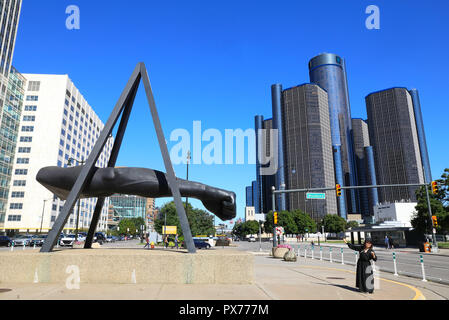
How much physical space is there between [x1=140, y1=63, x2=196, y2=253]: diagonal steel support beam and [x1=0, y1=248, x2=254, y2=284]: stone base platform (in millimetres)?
756

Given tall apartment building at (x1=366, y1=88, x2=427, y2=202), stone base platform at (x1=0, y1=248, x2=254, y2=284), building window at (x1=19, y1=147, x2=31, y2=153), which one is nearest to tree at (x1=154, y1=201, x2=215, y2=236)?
building window at (x1=19, y1=147, x2=31, y2=153)

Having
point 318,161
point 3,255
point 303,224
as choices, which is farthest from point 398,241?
point 318,161

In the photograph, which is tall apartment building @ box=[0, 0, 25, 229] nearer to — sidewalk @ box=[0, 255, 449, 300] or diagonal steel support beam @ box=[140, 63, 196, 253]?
diagonal steel support beam @ box=[140, 63, 196, 253]

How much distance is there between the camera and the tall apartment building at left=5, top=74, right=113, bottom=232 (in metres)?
62.4

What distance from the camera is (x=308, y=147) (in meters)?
160

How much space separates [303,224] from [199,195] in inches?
3663

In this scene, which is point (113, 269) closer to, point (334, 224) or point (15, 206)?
point (15, 206)

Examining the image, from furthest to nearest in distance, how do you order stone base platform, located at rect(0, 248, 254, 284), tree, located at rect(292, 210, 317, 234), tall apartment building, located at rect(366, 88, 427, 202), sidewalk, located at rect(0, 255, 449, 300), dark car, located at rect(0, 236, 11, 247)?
tall apartment building, located at rect(366, 88, 427, 202)
tree, located at rect(292, 210, 317, 234)
dark car, located at rect(0, 236, 11, 247)
stone base platform, located at rect(0, 248, 254, 284)
sidewalk, located at rect(0, 255, 449, 300)

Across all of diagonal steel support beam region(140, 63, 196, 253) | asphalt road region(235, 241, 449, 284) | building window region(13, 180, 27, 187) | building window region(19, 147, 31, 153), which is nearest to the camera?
diagonal steel support beam region(140, 63, 196, 253)

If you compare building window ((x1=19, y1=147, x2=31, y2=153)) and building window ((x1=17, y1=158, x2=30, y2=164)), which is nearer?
building window ((x1=17, y1=158, x2=30, y2=164))

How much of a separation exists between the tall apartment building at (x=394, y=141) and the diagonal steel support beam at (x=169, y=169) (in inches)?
6952

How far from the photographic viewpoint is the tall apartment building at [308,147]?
155m

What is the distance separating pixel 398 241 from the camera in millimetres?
42312
